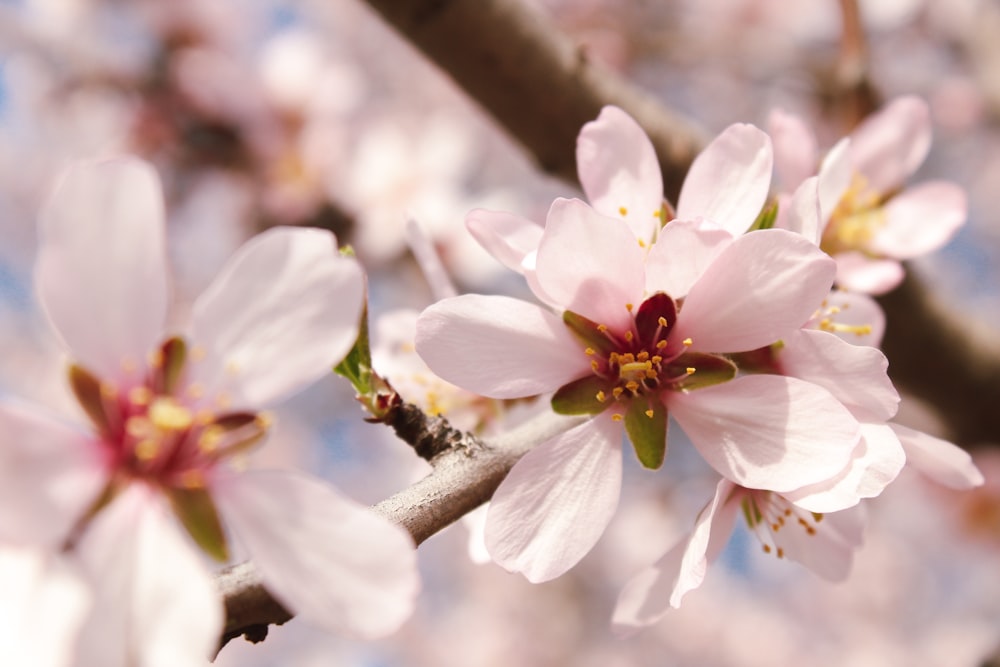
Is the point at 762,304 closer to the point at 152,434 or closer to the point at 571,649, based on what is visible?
the point at 152,434

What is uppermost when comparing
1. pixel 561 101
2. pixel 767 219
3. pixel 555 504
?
pixel 767 219

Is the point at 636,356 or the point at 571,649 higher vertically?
the point at 636,356

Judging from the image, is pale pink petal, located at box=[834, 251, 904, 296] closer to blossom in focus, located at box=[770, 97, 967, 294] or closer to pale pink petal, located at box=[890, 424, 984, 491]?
blossom in focus, located at box=[770, 97, 967, 294]

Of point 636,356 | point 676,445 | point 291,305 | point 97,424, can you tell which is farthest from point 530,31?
point 676,445

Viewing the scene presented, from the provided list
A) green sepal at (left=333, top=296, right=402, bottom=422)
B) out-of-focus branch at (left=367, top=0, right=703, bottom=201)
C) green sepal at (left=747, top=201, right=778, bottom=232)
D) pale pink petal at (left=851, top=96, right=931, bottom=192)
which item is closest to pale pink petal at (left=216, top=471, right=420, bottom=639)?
green sepal at (left=333, top=296, right=402, bottom=422)

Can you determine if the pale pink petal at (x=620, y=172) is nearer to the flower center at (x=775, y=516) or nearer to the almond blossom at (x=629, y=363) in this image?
the almond blossom at (x=629, y=363)

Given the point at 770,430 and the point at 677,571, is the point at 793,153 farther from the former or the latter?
the point at 677,571

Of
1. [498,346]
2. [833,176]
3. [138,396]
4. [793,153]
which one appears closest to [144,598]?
[138,396]
